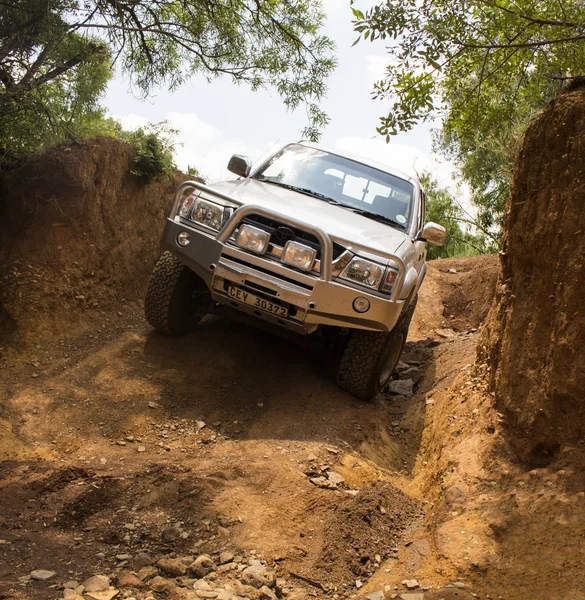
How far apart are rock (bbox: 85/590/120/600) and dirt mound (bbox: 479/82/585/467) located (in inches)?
98.9


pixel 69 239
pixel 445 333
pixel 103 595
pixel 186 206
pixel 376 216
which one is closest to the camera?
pixel 103 595

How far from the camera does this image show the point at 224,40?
9.11 meters

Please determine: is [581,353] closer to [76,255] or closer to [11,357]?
[11,357]

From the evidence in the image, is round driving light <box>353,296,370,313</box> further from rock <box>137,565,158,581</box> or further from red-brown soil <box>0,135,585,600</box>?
rock <box>137,565,158,581</box>

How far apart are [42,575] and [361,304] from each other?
2.99 meters

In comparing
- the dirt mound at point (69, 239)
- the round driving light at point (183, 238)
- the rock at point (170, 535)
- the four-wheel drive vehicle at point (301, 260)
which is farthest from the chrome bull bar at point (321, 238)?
the dirt mound at point (69, 239)

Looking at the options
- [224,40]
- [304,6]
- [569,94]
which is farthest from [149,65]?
[569,94]

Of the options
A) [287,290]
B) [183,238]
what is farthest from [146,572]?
[183,238]

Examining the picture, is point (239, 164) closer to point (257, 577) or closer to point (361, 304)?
point (361, 304)

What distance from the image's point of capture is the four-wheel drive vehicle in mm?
5469

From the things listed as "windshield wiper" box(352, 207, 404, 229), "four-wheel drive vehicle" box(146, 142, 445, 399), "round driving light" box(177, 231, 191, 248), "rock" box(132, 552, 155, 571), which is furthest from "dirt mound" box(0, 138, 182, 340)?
"rock" box(132, 552, 155, 571)

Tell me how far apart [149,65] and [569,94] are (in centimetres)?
598

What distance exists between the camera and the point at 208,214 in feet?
19.2

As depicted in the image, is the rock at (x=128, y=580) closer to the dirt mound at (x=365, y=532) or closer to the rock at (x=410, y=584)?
the dirt mound at (x=365, y=532)
